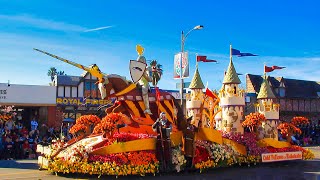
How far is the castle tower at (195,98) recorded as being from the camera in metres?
24.1

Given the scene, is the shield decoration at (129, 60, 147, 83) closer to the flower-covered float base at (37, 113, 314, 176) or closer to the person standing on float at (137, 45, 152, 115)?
→ the person standing on float at (137, 45, 152, 115)

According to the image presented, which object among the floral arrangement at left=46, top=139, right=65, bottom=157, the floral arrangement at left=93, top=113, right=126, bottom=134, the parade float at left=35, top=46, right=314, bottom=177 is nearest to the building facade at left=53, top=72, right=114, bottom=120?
the parade float at left=35, top=46, right=314, bottom=177

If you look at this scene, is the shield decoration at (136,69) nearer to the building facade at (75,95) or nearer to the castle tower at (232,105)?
the castle tower at (232,105)

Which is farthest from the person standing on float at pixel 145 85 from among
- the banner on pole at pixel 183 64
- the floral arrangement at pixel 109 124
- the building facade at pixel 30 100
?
the building facade at pixel 30 100

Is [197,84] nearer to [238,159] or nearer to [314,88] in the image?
[238,159]

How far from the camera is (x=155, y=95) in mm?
17953

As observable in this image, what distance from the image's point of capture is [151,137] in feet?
48.7

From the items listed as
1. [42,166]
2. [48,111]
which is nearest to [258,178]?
[42,166]

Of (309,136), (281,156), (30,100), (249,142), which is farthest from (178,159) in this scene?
(309,136)

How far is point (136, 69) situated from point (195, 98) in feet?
30.0

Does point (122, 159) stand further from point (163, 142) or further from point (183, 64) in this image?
point (183, 64)

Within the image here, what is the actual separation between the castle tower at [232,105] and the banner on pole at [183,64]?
325 cm

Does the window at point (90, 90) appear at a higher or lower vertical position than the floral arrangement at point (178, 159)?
higher

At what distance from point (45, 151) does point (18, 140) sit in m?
7.61
